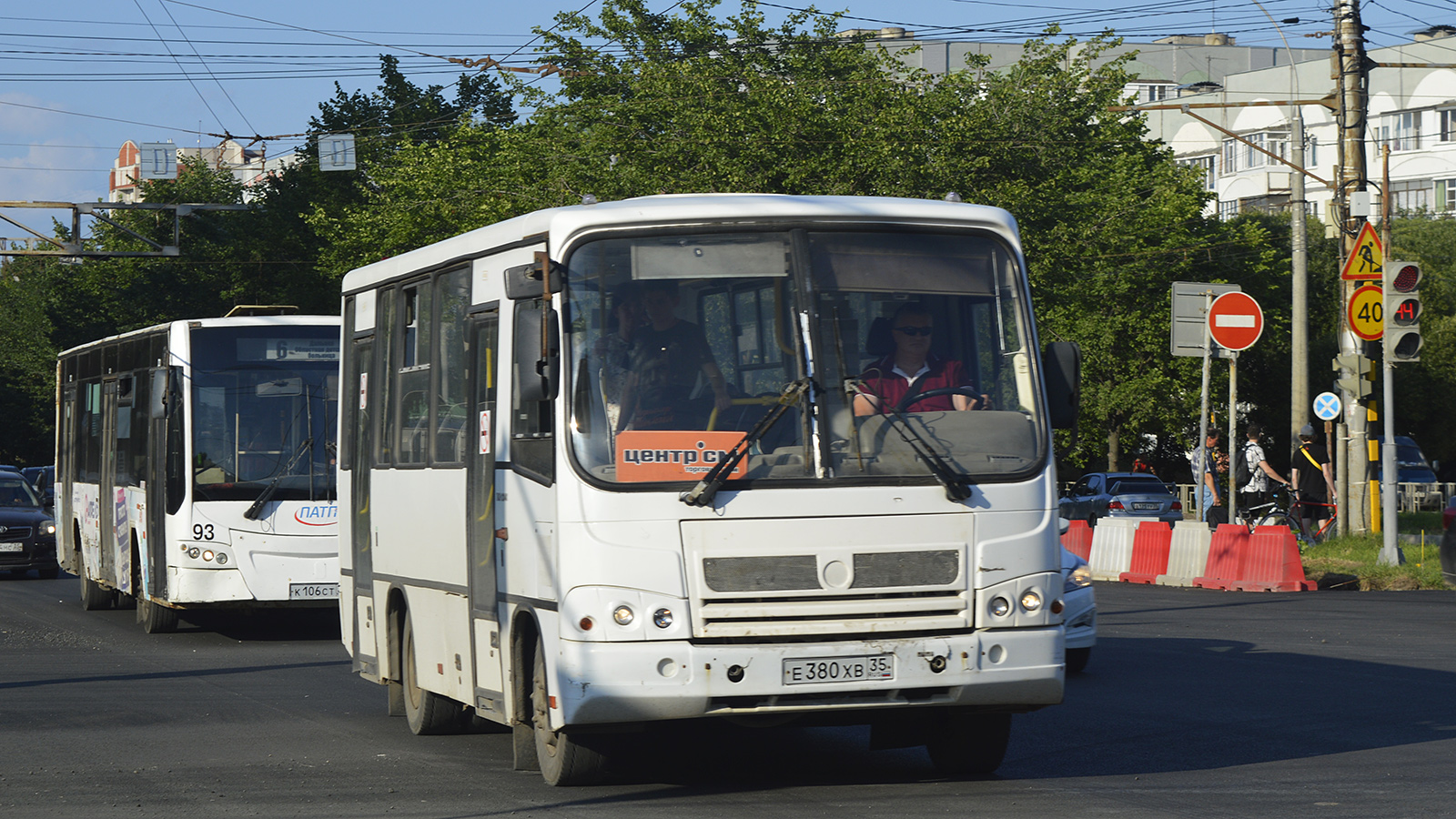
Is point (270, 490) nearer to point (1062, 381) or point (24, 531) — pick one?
point (1062, 381)

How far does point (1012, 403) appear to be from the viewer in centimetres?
869

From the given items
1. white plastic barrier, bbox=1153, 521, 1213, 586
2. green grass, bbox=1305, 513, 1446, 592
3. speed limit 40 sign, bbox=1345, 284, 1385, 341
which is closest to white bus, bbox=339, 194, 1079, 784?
green grass, bbox=1305, 513, 1446, 592

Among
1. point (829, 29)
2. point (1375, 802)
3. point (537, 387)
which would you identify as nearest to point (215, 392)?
point (537, 387)

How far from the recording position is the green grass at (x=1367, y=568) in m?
21.9

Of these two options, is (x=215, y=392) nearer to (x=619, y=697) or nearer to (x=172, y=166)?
(x=619, y=697)

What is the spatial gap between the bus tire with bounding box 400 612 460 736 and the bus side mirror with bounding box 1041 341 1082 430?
386 cm

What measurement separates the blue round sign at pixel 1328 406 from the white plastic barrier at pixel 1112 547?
28.0 ft

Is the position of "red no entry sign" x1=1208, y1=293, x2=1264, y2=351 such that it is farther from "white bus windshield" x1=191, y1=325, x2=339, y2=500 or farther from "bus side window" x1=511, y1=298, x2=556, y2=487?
"bus side window" x1=511, y1=298, x2=556, y2=487

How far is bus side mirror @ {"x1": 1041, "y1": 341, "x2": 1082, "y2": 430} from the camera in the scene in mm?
8898

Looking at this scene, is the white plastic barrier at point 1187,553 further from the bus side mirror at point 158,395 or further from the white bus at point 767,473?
the white bus at point 767,473

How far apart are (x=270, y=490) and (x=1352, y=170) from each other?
16.2 metres

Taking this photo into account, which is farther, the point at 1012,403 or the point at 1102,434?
the point at 1102,434

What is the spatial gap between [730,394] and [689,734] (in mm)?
3044

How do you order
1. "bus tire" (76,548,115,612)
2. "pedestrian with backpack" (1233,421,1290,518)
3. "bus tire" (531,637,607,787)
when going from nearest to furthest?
"bus tire" (531,637,607,787), "bus tire" (76,548,115,612), "pedestrian with backpack" (1233,421,1290,518)
